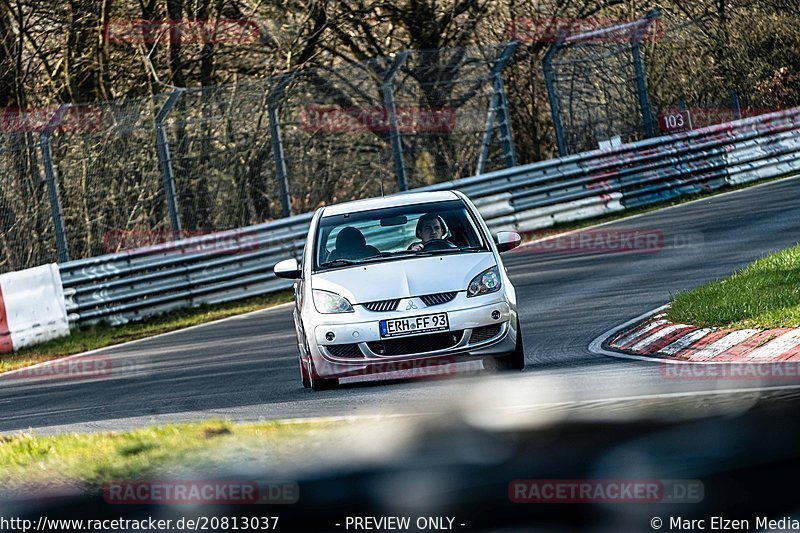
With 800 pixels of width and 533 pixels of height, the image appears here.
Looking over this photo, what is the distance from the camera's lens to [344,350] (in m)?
8.50

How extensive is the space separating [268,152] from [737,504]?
16563mm

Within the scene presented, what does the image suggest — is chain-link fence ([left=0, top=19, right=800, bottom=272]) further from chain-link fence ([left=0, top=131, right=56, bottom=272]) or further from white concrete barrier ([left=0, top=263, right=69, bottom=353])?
white concrete barrier ([left=0, top=263, right=69, bottom=353])

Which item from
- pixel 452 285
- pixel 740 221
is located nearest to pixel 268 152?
pixel 740 221

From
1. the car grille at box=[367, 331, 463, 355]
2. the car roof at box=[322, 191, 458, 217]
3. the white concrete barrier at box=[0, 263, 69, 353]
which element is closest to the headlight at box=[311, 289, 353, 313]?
the car grille at box=[367, 331, 463, 355]

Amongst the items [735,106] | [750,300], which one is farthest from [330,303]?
[735,106]

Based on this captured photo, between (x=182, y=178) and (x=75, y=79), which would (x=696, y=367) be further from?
(x=75, y=79)

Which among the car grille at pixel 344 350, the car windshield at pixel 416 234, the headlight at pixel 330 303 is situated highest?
the car windshield at pixel 416 234

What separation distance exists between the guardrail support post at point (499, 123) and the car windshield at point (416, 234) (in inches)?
429

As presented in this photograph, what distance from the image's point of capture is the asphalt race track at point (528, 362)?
679 cm

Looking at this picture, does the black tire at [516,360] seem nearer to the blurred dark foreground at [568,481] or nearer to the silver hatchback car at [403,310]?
the silver hatchback car at [403,310]

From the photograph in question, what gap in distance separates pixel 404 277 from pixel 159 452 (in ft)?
11.1

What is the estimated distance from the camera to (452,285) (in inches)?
335

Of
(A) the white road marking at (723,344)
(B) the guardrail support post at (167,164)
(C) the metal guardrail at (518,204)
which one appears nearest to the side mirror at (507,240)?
(A) the white road marking at (723,344)

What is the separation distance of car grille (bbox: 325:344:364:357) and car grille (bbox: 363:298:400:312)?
30cm
